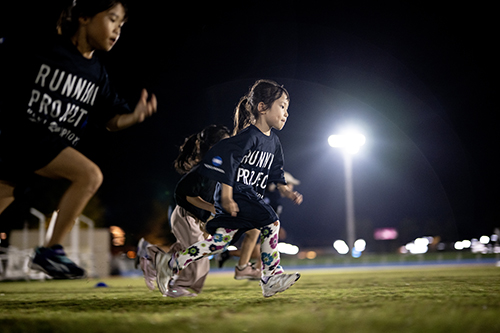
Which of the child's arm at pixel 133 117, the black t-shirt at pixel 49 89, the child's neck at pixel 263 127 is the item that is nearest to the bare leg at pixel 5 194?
the black t-shirt at pixel 49 89

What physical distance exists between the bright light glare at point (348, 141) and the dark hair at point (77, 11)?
20512mm

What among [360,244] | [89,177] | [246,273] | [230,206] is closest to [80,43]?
[89,177]

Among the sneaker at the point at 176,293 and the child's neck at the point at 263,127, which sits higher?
the child's neck at the point at 263,127

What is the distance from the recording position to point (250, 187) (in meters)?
3.85

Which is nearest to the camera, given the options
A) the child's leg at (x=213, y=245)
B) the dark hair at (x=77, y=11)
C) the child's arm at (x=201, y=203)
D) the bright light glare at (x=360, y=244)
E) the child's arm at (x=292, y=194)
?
the dark hair at (x=77, y=11)

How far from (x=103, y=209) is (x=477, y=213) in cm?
3889

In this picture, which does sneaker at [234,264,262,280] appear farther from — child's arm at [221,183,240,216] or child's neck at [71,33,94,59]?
child's neck at [71,33,94,59]

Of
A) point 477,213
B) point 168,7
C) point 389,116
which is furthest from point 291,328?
point 477,213

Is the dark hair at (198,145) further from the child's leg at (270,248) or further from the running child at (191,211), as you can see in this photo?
the child's leg at (270,248)

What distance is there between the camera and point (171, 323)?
2219mm

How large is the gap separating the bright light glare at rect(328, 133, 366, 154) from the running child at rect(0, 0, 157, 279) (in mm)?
20486

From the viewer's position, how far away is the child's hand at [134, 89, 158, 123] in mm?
3488

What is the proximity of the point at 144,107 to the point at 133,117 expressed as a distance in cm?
12

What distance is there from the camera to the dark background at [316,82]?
25.3 feet
